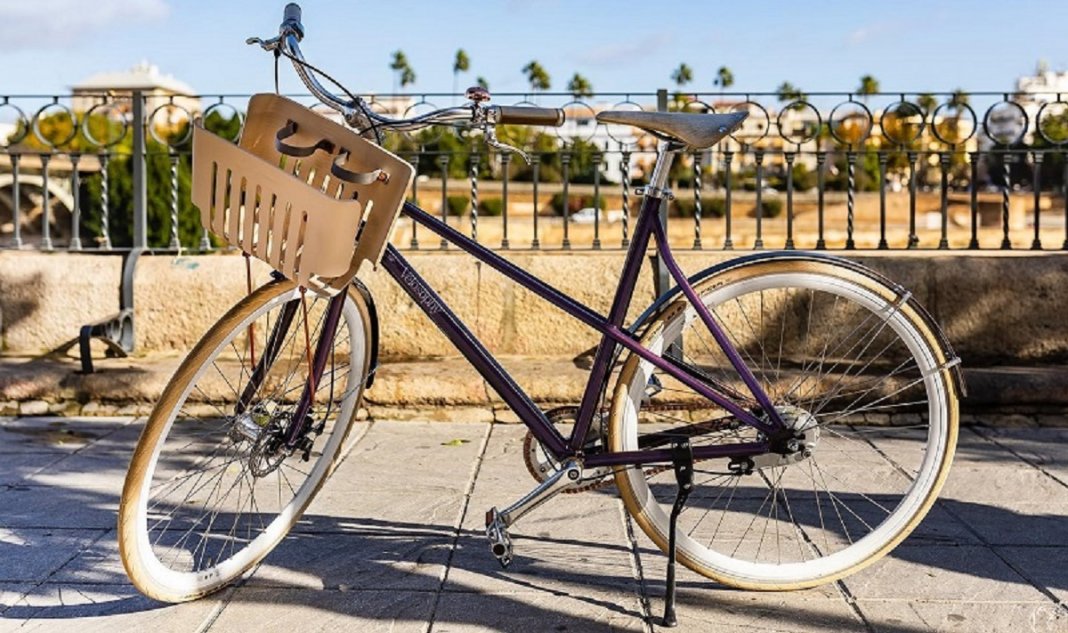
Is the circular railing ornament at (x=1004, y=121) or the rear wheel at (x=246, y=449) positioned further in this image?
the circular railing ornament at (x=1004, y=121)

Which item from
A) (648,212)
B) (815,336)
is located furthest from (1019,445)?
A: (648,212)

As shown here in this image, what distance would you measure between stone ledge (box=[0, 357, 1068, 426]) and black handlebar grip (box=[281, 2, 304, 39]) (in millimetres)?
2882

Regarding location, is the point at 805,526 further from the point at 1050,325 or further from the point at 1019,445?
the point at 1050,325

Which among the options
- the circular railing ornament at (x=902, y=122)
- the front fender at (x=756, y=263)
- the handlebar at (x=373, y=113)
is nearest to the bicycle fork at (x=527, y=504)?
the front fender at (x=756, y=263)

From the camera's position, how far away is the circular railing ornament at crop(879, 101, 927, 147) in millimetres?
6570

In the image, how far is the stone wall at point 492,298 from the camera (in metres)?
6.11

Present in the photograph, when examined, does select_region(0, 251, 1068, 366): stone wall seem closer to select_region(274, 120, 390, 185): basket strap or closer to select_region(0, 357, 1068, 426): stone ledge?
select_region(0, 357, 1068, 426): stone ledge

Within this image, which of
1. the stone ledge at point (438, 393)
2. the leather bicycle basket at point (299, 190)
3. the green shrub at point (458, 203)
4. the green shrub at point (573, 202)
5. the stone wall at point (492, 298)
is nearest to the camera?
the leather bicycle basket at point (299, 190)

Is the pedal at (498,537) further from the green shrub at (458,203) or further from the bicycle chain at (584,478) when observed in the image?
the green shrub at (458,203)

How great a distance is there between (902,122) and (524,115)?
4543 millimetres

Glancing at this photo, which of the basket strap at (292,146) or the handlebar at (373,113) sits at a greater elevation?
the handlebar at (373,113)

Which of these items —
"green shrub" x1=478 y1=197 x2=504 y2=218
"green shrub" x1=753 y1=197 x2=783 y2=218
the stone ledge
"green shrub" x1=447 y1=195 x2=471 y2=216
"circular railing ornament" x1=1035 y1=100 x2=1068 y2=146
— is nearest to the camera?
the stone ledge

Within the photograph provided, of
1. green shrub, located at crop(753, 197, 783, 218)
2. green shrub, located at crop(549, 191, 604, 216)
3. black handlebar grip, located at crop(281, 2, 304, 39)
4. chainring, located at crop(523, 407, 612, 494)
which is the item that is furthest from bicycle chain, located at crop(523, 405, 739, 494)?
green shrub, located at crop(753, 197, 783, 218)

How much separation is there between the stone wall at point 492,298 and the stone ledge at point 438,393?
0.46 meters
